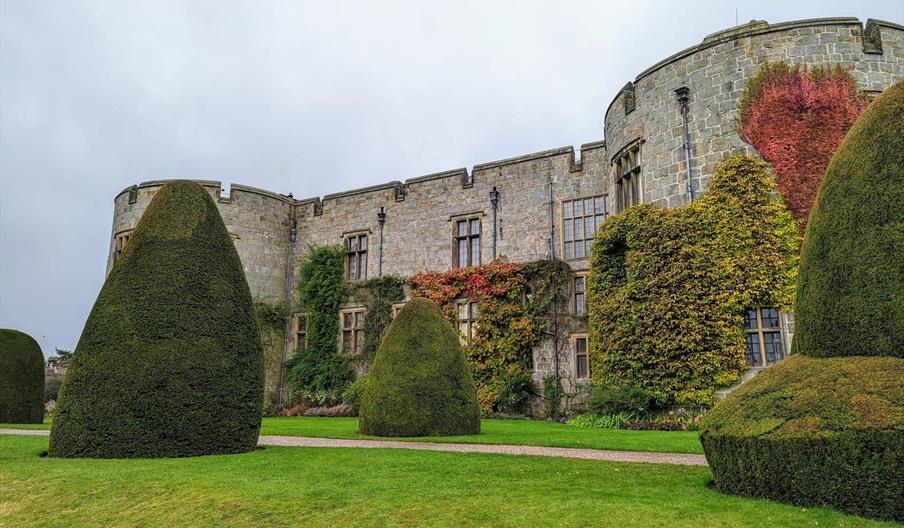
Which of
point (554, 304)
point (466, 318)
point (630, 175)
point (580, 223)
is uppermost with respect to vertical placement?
point (630, 175)

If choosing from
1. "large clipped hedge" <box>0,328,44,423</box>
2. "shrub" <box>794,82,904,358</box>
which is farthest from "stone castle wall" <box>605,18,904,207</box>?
"large clipped hedge" <box>0,328,44,423</box>

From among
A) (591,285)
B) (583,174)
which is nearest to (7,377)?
(591,285)

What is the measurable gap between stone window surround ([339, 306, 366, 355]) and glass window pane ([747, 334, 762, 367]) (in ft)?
43.0

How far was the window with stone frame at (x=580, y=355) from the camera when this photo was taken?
723 inches

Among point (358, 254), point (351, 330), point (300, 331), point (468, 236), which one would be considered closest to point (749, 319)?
point (468, 236)

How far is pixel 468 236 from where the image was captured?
70.7ft

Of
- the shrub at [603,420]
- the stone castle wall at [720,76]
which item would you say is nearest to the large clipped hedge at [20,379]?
the shrub at [603,420]

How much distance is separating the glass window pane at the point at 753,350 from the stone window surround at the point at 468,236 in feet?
30.7

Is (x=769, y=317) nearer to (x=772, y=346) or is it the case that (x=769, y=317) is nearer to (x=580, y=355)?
(x=772, y=346)

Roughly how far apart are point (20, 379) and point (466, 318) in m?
12.2

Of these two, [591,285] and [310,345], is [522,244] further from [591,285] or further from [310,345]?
[310,345]

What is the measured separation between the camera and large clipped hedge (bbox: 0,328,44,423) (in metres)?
15.3

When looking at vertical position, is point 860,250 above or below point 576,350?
above

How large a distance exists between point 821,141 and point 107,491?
14204 mm
